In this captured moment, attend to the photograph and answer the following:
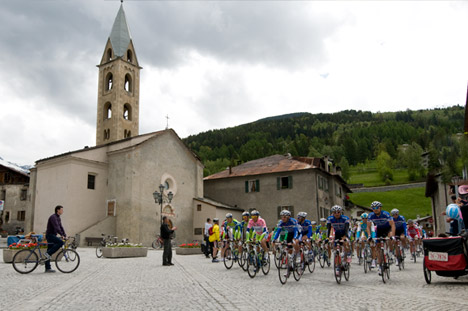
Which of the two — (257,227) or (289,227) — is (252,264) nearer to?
(257,227)

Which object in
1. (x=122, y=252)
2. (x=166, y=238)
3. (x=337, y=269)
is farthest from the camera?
(x=122, y=252)

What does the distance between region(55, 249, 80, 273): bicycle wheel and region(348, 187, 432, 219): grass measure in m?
80.4

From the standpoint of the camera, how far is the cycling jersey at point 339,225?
11579mm

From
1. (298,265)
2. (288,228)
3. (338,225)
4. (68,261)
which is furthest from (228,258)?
(68,261)

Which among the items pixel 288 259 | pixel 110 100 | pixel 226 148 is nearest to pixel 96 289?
pixel 288 259

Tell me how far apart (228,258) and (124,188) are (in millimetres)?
→ 26917

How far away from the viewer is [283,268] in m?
10.6

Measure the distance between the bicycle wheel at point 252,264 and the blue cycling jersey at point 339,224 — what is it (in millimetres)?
2394

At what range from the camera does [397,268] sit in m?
14.5

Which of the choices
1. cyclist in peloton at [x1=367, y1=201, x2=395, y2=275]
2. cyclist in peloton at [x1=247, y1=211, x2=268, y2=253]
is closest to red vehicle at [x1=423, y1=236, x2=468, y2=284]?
cyclist in peloton at [x1=367, y1=201, x2=395, y2=275]

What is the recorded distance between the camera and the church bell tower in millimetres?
59025

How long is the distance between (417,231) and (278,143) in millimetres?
138192

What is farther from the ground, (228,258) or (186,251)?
(228,258)

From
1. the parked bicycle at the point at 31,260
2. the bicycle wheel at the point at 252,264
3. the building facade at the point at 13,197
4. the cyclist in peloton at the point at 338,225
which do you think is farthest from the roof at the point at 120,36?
the cyclist in peloton at the point at 338,225
